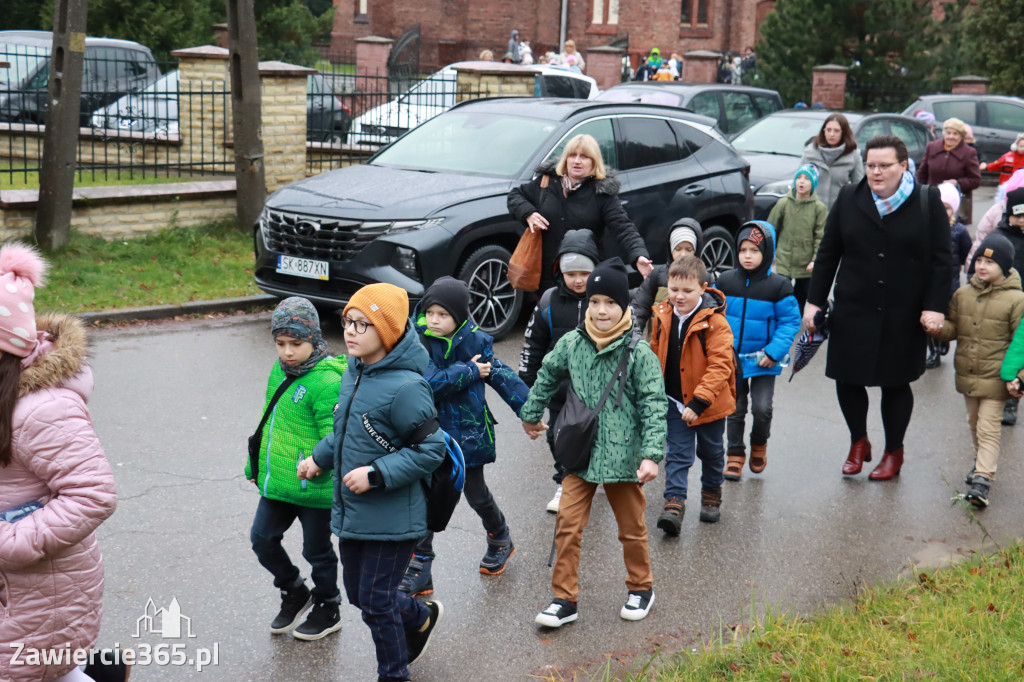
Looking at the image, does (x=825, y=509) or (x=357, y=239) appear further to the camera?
(x=357, y=239)

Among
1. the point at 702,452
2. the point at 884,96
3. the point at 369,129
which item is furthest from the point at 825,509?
the point at 884,96

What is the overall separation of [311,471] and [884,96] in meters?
27.2

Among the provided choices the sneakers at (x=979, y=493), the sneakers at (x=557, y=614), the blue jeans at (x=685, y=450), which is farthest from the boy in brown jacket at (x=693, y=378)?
the sneakers at (x=979, y=493)

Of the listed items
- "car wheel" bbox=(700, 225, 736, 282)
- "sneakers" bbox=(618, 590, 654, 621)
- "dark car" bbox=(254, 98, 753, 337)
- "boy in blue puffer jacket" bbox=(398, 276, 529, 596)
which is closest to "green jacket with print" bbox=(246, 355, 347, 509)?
"boy in blue puffer jacket" bbox=(398, 276, 529, 596)

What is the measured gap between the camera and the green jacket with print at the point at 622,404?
4.69 meters

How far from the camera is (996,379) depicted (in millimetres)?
6527

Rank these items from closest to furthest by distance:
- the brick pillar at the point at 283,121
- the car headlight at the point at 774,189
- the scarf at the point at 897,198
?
the scarf at the point at 897,198 < the brick pillar at the point at 283,121 < the car headlight at the point at 774,189

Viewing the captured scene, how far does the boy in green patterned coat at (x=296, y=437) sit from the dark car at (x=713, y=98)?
14266 mm

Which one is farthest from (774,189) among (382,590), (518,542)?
(382,590)

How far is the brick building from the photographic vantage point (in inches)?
1748

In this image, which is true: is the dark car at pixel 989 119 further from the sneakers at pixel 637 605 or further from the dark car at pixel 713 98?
the sneakers at pixel 637 605

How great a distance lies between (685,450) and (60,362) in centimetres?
357

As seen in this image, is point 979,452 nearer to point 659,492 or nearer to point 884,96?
point 659,492

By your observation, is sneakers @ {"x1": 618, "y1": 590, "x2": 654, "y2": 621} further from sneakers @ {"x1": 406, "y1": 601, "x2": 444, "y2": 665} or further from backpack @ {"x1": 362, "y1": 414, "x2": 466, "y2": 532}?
backpack @ {"x1": 362, "y1": 414, "x2": 466, "y2": 532}
